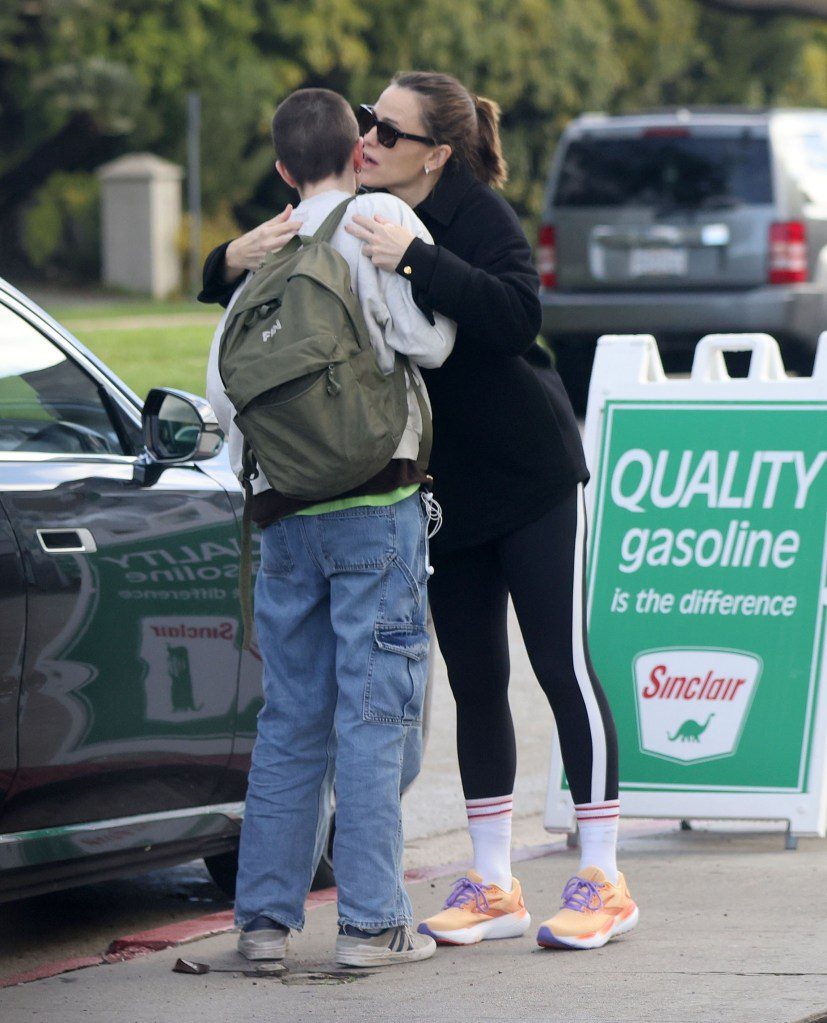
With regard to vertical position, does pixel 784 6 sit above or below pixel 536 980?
above

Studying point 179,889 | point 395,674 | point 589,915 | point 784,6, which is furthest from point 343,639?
point 784,6

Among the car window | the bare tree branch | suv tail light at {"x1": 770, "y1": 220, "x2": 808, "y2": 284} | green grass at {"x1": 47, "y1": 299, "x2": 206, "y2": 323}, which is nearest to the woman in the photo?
the car window

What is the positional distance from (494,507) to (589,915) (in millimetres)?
882

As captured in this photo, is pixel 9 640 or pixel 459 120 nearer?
pixel 9 640

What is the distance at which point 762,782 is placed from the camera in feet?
16.5

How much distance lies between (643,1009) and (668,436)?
6.34 ft

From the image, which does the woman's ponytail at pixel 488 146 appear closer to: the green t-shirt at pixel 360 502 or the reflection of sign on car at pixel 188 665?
the green t-shirt at pixel 360 502

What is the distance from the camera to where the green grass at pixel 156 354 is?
41.6ft

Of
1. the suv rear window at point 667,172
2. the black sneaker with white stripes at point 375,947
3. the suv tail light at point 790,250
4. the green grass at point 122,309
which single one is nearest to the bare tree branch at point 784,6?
the green grass at point 122,309

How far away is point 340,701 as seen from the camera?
3.81 m

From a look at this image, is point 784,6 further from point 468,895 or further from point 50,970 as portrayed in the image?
point 50,970

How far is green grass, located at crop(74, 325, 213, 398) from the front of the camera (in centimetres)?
1267

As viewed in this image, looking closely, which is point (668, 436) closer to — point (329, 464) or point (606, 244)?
point (329, 464)

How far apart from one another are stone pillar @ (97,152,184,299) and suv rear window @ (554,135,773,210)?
11.9m
